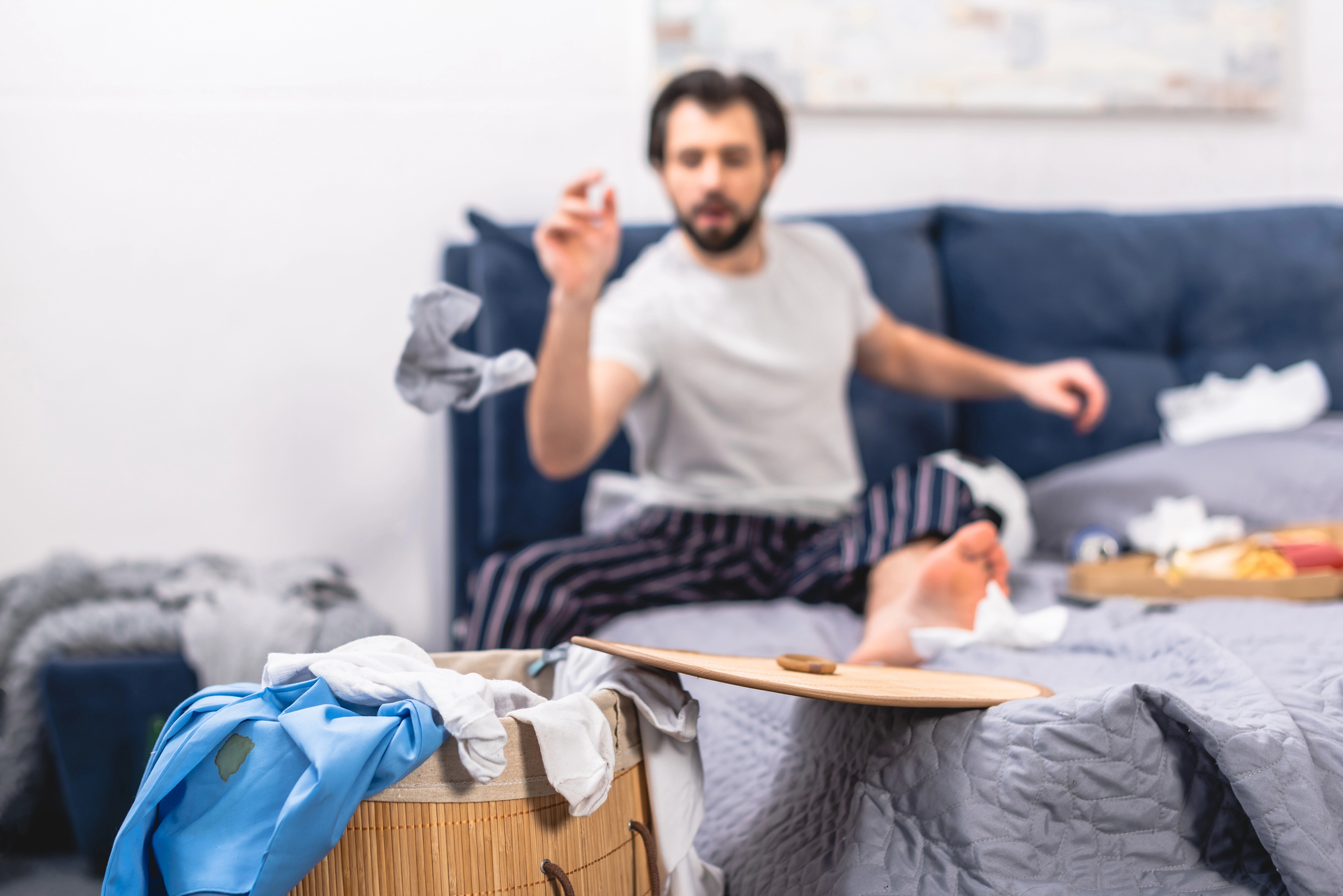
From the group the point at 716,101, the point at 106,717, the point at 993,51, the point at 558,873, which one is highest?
the point at 993,51

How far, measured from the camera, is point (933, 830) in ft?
2.26

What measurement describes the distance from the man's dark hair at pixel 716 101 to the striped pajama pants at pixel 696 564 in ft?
1.60

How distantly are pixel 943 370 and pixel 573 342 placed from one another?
0.66 meters

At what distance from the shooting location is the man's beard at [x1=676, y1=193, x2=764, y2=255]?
1377 millimetres

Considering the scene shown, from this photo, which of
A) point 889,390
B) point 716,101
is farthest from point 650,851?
point 889,390

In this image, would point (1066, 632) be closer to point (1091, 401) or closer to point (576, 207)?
point (1091, 401)

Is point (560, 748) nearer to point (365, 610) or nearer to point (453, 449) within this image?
Answer: point (365, 610)

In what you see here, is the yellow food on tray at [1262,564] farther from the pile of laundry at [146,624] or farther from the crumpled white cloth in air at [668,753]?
the pile of laundry at [146,624]

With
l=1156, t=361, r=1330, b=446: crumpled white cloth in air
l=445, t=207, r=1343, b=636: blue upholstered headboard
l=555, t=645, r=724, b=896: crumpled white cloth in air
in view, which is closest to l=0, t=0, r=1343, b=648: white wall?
l=445, t=207, r=1343, b=636: blue upholstered headboard

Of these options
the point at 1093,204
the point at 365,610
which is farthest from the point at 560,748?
the point at 1093,204

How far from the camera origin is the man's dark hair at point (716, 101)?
136cm

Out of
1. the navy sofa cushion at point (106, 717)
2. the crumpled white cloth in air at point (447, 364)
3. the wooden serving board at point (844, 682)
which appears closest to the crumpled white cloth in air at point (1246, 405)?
the wooden serving board at point (844, 682)

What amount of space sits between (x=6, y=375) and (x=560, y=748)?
1220 millimetres

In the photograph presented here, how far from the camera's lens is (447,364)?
38.1 inches
